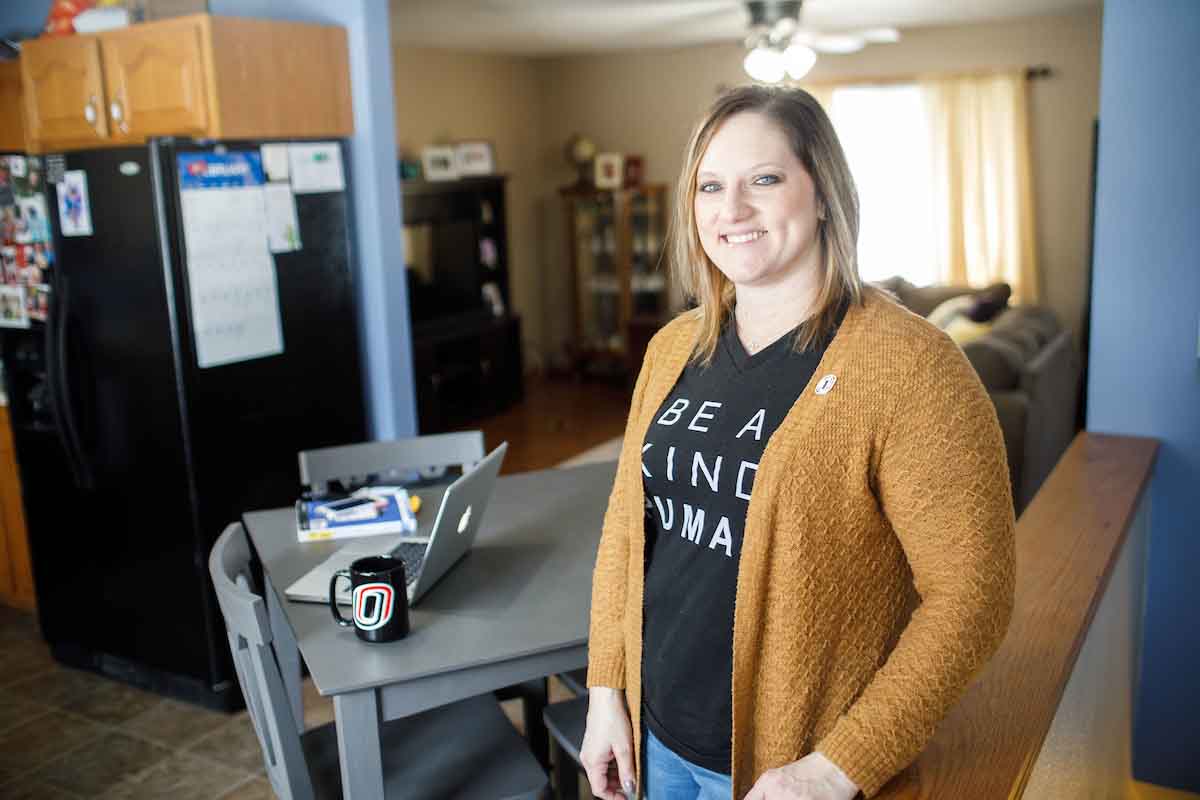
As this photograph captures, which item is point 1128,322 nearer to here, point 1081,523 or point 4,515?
point 1081,523

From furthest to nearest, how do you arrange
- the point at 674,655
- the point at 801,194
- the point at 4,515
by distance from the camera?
the point at 4,515
the point at 674,655
the point at 801,194

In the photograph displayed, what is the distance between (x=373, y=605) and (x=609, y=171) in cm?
636

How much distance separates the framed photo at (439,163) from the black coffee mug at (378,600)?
5388 millimetres

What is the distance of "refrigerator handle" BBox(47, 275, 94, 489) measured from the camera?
313 cm

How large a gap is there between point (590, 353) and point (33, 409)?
4.81 metres

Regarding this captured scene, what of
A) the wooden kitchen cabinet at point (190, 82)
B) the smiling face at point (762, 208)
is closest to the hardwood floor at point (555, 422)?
the wooden kitchen cabinet at point (190, 82)

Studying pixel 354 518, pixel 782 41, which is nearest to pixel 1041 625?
pixel 354 518

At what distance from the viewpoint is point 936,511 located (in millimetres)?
1087

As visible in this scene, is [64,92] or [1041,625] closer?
[1041,625]

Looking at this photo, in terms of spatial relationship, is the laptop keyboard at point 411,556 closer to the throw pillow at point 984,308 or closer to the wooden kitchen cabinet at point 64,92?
the wooden kitchen cabinet at point 64,92

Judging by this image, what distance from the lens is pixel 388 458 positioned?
267 cm

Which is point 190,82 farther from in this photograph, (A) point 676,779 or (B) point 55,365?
(A) point 676,779

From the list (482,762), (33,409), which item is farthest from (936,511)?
(33,409)

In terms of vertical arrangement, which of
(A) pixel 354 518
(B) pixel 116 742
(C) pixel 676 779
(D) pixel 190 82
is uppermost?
(D) pixel 190 82
